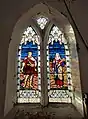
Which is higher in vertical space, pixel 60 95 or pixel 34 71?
pixel 34 71

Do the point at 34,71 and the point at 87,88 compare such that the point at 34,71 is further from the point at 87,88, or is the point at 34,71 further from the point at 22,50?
the point at 87,88

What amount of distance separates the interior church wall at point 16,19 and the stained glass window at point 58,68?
327 mm

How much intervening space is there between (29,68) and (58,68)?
0.38 metres

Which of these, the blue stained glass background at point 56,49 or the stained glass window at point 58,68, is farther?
the blue stained glass background at point 56,49

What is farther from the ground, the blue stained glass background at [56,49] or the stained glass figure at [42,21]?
the stained glass figure at [42,21]

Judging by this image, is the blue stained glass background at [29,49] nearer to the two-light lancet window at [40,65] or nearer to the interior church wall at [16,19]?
the two-light lancet window at [40,65]

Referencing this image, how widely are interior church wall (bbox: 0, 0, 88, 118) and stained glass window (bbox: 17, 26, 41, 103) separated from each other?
0.29 meters

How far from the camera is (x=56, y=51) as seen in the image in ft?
9.44

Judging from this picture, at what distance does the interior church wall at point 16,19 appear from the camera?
2.45 m

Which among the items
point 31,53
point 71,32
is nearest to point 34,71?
point 31,53

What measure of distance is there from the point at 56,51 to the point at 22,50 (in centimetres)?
46

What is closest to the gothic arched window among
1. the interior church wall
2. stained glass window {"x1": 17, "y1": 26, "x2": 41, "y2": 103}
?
stained glass window {"x1": 17, "y1": 26, "x2": 41, "y2": 103}

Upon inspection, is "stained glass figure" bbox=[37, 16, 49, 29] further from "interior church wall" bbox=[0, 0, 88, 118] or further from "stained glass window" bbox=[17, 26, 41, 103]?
"interior church wall" bbox=[0, 0, 88, 118]

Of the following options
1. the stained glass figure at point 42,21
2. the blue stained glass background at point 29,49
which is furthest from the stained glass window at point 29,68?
the stained glass figure at point 42,21
